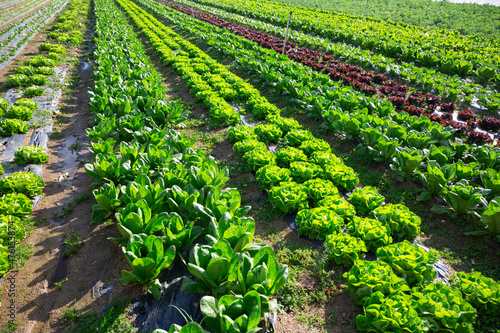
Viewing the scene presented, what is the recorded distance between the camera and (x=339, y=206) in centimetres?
482

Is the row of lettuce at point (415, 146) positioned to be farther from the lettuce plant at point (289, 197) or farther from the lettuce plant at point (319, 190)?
the lettuce plant at point (289, 197)

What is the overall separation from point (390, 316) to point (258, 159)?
3.87 meters

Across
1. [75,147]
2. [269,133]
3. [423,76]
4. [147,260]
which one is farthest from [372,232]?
[423,76]

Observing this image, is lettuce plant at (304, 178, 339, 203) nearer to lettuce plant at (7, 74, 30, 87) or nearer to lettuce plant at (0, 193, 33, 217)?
lettuce plant at (0, 193, 33, 217)

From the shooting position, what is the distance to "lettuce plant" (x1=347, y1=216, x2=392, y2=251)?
4297mm

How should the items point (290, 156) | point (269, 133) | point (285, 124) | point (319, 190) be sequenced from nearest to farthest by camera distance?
point (319, 190) → point (290, 156) → point (269, 133) → point (285, 124)

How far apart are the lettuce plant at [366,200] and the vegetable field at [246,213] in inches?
1.2

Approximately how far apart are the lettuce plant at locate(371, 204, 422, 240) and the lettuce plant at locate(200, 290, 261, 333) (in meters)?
2.91

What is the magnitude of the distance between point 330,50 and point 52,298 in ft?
57.7

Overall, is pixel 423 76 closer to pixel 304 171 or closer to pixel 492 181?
pixel 492 181

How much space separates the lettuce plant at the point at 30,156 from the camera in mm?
6406

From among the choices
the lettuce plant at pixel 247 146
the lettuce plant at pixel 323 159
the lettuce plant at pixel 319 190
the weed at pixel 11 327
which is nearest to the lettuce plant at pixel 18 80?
the lettuce plant at pixel 247 146

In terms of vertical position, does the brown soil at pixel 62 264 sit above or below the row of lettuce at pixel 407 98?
below

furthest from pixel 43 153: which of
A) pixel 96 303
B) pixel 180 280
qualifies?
pixel 180 280
